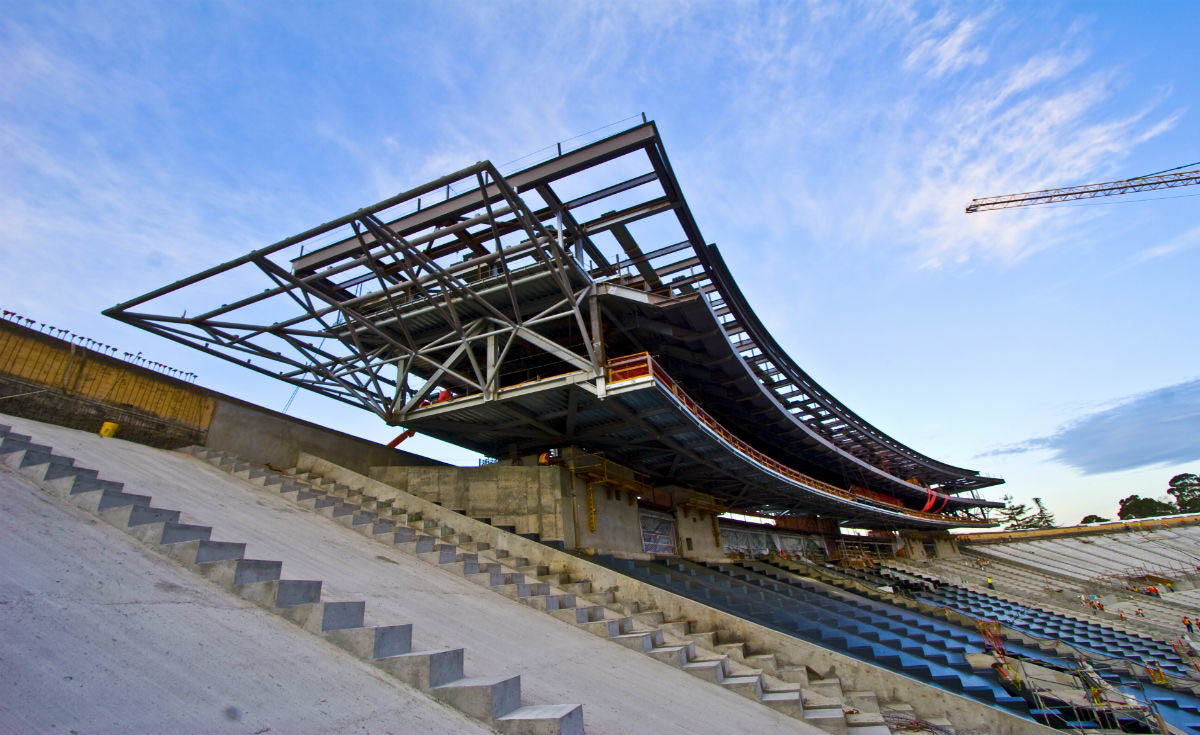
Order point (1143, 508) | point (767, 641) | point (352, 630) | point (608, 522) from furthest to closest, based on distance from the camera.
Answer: point (1143, 508), point (608, 522), point (767, 641), point (352, 630)

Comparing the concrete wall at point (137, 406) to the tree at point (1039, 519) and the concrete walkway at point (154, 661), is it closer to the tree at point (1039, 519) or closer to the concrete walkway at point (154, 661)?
the concrete walkway at point (154, 661)

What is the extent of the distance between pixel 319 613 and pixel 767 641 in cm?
940

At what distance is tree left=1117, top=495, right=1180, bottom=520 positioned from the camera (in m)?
99.8

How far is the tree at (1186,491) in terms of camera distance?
332 feet

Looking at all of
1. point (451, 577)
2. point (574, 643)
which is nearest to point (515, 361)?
point (451, 577)

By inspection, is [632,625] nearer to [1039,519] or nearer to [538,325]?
[538,325]

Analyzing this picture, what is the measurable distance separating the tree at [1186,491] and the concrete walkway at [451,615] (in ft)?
476

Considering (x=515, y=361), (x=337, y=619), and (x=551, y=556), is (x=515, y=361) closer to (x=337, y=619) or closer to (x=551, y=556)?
(x=551, y=556)

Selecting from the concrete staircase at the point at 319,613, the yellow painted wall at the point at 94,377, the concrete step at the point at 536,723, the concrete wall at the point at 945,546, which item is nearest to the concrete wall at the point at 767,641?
the yellow painted wall at the point at 94,377

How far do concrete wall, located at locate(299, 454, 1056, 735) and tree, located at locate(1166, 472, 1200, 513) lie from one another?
139m

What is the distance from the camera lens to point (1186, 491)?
104 m

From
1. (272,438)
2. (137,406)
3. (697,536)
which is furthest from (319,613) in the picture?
(697,536)

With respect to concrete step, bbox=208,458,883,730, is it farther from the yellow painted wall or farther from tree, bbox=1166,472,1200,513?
tree, bbox=1166,472,1200,513

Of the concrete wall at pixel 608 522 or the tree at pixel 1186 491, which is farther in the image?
the tree at pixel 1186 491
